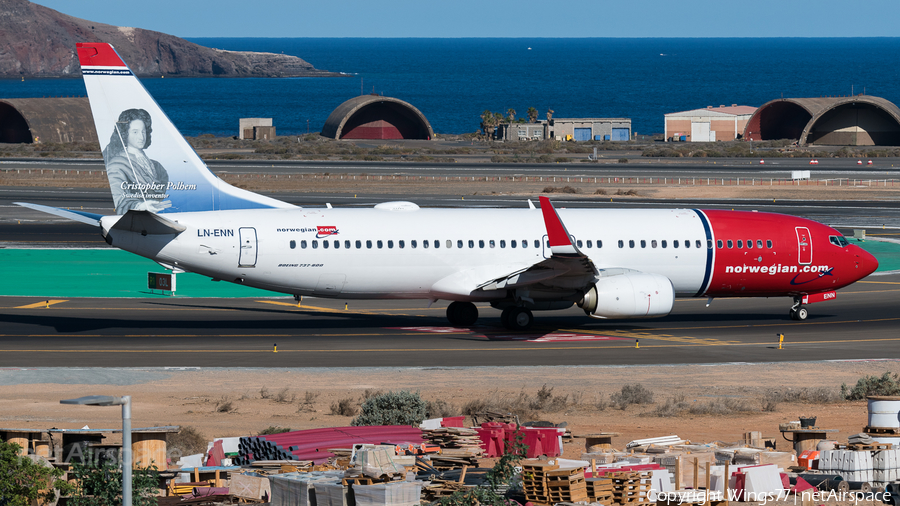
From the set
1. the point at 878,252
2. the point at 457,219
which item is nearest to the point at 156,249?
the point at 457,219

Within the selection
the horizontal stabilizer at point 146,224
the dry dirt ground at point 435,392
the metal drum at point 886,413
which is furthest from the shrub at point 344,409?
the metal drum at point 886,413

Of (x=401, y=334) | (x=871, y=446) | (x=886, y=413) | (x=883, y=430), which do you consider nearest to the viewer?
(x=871, y=446)

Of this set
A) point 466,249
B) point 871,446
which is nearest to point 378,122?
point 466,249

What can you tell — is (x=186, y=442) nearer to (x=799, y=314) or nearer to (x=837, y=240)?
(x=799, y=314)

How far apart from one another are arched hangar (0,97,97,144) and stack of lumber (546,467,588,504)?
129 m

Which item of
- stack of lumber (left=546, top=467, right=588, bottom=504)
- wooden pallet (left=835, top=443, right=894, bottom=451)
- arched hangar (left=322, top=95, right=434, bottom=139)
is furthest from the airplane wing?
arched hangar (left=322, top=95, right=434, bottom=139)

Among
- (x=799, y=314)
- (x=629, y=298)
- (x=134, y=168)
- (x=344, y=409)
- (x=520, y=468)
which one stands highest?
(x=134, y=168)

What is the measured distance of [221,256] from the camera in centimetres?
3566

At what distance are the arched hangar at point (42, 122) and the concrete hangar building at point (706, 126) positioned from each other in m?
77.4

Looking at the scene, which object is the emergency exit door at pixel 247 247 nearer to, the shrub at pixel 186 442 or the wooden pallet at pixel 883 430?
the shrub at pixel 186 442

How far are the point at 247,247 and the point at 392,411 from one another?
1173cm

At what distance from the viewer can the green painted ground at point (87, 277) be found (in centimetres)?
4712

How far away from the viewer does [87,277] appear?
5066 centimetres

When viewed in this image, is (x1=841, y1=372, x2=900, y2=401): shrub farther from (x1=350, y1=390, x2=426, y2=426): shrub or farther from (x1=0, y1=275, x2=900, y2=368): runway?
(x1=350, y1=390, x2=426, y2=426): shrub
